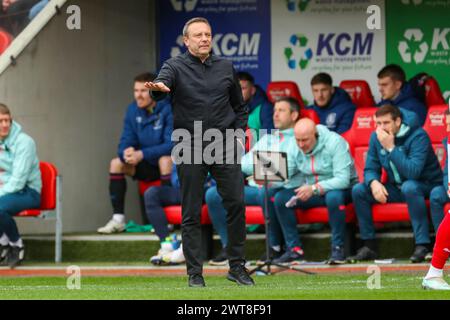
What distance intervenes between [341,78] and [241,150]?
18.7ft

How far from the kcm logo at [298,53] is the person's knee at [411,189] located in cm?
359

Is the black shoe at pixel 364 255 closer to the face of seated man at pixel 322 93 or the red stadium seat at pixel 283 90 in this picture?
the face of seated man at pixel 322 93

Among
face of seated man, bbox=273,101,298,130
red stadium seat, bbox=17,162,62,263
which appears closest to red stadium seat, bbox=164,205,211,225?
face of seated man, bbox=273,101,298,130

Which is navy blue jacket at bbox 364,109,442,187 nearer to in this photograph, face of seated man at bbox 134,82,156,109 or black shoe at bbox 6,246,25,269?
face of seated man at bbox 134,82,156,109

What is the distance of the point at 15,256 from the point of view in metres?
14.1

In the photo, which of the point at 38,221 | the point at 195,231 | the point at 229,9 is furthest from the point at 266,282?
the point at 229,9

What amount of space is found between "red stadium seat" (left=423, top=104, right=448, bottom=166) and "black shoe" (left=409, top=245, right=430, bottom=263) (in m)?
1.64

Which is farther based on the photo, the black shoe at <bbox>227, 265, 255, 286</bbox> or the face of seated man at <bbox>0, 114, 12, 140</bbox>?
the face of seated man at <bbox>0, 114, 12, 140</bbox>

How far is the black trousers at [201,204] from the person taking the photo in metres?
10.4

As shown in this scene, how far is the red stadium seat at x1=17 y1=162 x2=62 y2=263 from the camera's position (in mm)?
14547

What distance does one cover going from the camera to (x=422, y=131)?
43.4 feet

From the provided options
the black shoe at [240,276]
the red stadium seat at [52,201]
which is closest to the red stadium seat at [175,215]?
the red stadium seat at [52,201]

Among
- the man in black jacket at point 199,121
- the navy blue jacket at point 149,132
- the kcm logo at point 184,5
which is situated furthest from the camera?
the kcm logo at point 184,5

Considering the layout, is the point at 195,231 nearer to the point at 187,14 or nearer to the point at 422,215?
the point at 422,215
